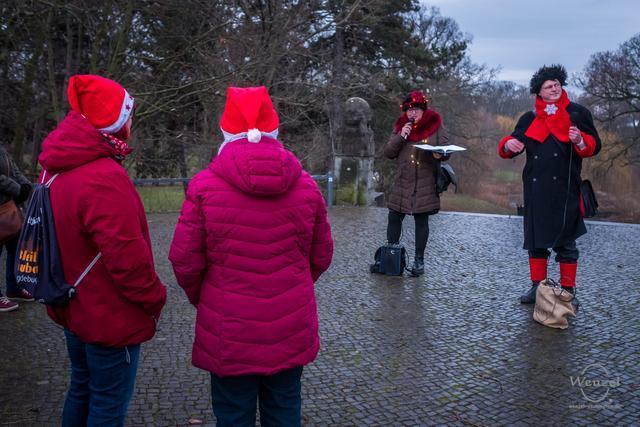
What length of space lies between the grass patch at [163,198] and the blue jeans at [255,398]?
10247 millimetres

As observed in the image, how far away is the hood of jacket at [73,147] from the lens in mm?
2512

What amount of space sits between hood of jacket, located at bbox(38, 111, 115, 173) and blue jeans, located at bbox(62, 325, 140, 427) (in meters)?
0.73

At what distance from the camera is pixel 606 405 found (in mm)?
3537

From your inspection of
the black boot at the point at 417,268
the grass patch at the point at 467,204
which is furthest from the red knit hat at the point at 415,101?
the grass patch at the point at 467,204

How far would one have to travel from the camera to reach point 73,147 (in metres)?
2.52

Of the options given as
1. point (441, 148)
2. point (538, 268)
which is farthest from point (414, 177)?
point (538, 268)

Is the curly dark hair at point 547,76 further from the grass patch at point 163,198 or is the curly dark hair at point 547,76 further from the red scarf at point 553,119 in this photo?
the grass patch at point 163,198

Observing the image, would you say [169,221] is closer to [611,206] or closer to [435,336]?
[435,336]

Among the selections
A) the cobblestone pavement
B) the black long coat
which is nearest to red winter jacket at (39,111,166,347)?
the cobblestone pavement

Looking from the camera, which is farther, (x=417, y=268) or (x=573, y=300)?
(x=417, y=268)

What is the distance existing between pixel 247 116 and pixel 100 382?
49.0 inches

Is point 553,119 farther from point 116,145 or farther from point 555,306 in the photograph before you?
point 116,145

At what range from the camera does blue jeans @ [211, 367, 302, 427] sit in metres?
2.49

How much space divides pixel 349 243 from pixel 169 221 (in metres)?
3.77
